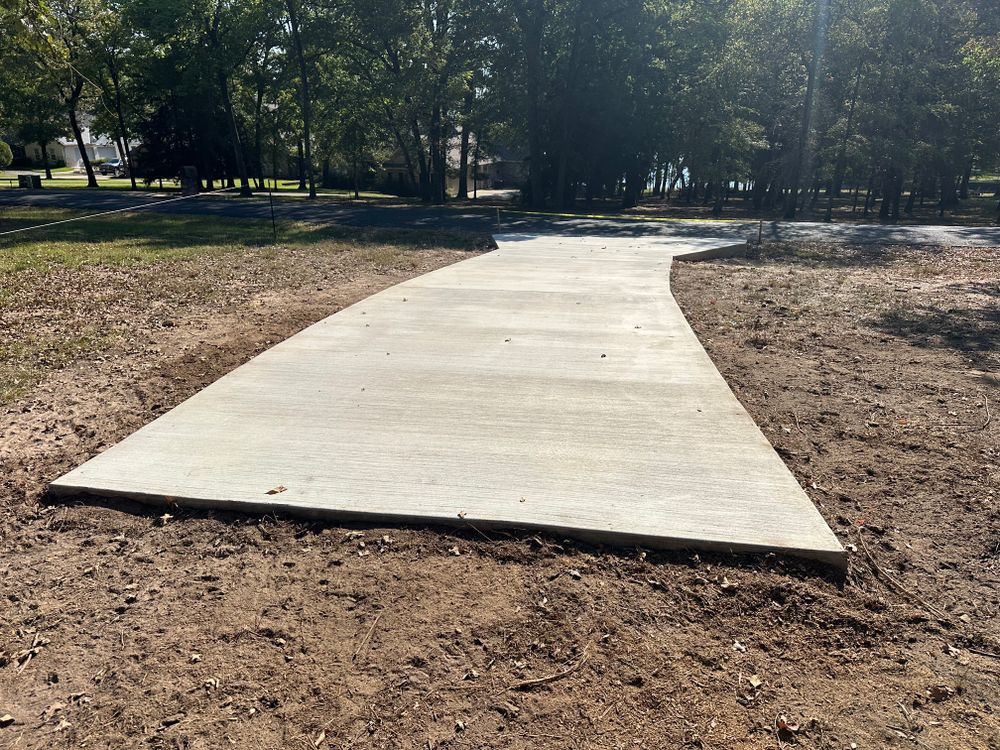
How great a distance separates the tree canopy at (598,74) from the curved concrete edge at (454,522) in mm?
24639

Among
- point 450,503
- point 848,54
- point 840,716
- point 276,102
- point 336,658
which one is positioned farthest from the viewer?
point 276,102

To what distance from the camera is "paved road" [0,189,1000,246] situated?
18.3 meters

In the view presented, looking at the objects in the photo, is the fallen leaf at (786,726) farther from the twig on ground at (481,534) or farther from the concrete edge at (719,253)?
the concrete edge at (719,253)

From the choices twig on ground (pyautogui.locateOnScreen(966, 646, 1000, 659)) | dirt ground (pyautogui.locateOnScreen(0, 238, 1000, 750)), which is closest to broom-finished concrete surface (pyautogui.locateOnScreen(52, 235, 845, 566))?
dirt ground (pyautogui.locateOnScreen(0, 238, 1000, 750))

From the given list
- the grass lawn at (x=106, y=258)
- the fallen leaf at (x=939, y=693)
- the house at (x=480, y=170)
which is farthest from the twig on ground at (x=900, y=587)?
the house at (x=480, y=170)

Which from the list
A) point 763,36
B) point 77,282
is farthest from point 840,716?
point 763,36

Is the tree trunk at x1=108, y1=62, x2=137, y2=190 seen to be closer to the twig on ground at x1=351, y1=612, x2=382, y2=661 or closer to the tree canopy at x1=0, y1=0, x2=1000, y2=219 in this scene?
the tree canopy at x1=0, y1=0, x2=1000, y2=219

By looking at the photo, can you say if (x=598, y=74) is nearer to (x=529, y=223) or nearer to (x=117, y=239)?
(x=529, y=223)

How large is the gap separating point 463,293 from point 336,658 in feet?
22.1

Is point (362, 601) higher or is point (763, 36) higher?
point (763, 36)

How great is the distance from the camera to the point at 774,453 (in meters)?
3.95

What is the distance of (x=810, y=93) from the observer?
25344 mm

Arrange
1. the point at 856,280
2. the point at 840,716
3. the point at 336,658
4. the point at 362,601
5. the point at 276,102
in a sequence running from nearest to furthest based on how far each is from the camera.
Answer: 1. the point at 840,716
2. the point at 336,658
3. the point at 362,601
4. the point at 856,280
5. the point at 276,102

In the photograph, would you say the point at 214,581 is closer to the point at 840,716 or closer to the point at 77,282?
the point at 840,716
